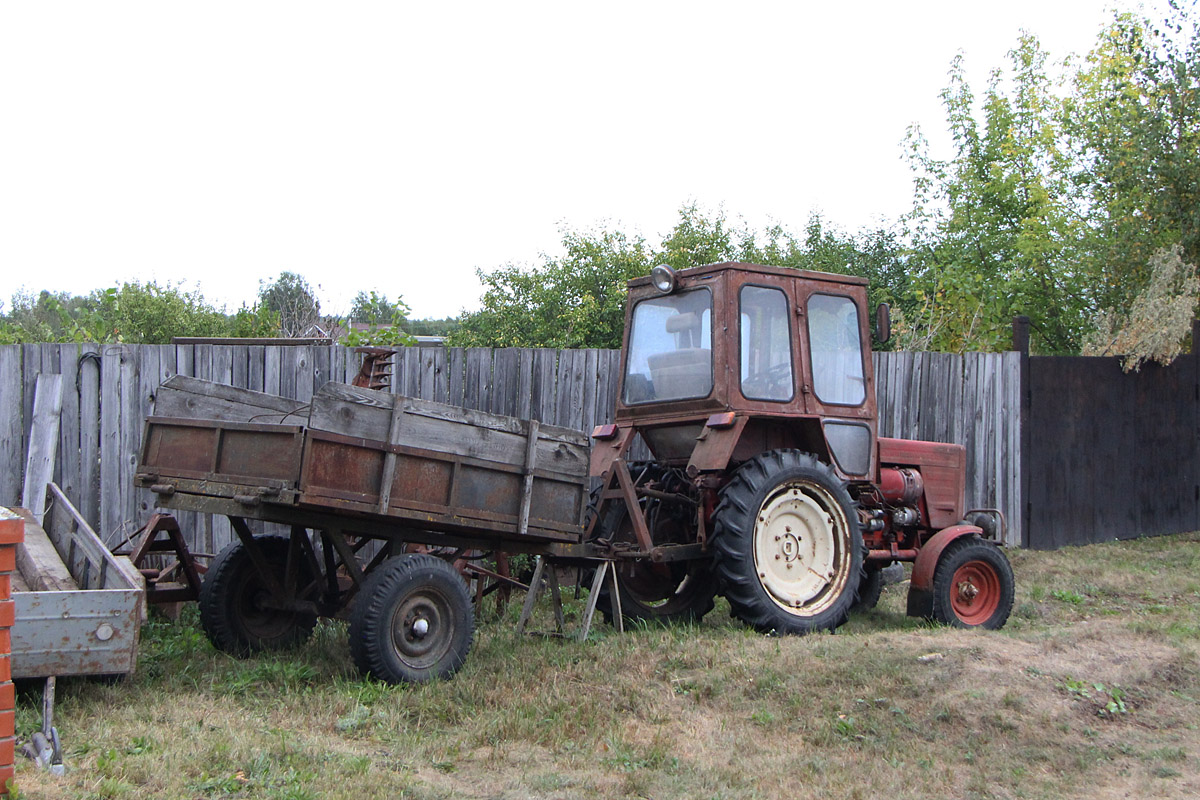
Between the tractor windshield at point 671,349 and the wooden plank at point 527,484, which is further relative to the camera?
the tractor windshield at point 671,349

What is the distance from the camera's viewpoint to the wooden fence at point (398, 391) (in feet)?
26.7

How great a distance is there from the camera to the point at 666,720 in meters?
5.26

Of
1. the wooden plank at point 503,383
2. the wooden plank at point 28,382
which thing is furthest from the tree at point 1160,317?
the wooden plank at point 28,382

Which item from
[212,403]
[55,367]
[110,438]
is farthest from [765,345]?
[55,367]

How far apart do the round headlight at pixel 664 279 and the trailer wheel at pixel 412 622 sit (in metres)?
2.74

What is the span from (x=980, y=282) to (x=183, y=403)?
15.0 m

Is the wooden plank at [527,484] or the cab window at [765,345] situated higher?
the cab window at [765,345]

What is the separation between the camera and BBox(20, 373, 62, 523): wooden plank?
779cm

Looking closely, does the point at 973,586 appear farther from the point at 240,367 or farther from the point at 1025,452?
the point at 240,367

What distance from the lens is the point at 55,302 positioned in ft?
42.7

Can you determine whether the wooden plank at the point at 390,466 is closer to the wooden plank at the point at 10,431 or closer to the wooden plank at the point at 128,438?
the wooden plank at the point at 128,438

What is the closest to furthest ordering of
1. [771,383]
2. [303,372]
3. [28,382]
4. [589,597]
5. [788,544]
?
1. [589,597]
2. [788,544]
3. [771,383]
4. [28,382]
5. [303,372]

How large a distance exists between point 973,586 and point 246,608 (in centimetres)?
500

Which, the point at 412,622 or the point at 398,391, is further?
the point at 398,391
